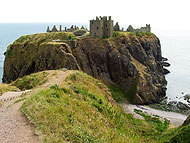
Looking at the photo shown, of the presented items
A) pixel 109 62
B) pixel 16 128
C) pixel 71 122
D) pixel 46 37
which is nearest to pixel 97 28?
pixel 109 62

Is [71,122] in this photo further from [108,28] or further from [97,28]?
[108,28]

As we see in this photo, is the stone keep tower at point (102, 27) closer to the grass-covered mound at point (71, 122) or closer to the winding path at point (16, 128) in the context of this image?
the grass-covered mound at point (71, 122)

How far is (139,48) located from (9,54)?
170 ft

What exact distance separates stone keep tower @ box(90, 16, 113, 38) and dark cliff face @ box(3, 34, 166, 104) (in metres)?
2.76

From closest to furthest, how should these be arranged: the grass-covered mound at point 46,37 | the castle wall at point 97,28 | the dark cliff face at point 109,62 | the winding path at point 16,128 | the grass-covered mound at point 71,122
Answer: the grass-covered mound at point 71,122, the winding path at point 16,128, the dark cliff face at point 109,62, the grass-covered mound at point 46,37, the castle wall at point 97,28

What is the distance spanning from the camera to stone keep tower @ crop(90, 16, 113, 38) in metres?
77.1

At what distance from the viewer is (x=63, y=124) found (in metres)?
13.5

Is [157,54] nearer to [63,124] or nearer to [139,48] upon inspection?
[139,48]

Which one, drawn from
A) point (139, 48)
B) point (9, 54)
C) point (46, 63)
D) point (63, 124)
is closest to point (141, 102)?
point (139, 48)

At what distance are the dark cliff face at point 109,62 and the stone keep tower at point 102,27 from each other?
276cm

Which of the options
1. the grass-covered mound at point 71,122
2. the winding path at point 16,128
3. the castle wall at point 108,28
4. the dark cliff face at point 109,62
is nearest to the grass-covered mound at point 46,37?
the dark cliff face at point 109,62

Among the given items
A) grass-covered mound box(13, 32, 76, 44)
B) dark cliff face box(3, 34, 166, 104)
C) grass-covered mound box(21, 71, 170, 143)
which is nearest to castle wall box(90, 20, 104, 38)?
dark cliff face box(3, 34, 166, 104)

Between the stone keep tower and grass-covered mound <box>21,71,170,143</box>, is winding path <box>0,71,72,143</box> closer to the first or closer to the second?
grass-covered mound <box>21,71,170,143</box>

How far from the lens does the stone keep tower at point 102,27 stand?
77062 millimetres
